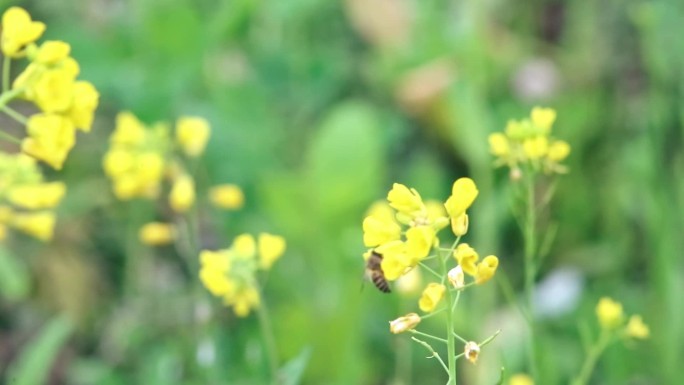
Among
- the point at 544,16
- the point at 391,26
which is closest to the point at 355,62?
the point at 391,26

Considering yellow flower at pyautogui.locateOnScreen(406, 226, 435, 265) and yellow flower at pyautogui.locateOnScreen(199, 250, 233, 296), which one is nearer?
yellow flower at pyautogui.locateOnScreen(406, 226, 435, 265)

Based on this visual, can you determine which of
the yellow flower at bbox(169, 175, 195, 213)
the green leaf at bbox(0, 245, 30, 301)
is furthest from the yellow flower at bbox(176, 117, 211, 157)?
the green leaf at bbox(0, 245, 30, 301)

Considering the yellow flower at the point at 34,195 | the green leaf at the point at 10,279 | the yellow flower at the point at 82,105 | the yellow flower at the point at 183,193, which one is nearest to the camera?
the yellow flower at the point at 82,105

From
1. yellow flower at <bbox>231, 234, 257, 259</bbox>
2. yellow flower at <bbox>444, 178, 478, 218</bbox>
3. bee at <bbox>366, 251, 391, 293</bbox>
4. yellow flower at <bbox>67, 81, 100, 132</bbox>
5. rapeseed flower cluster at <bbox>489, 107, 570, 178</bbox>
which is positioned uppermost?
rapeseed flower cluster at <bbox>489, 107, 570, 178</bbox>

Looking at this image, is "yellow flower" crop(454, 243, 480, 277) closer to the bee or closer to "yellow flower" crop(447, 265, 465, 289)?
"yellow flower" crop(447, 265, 465, 289)

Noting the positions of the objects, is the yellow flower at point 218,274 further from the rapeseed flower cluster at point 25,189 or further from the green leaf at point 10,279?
the green leaf at point 10,279

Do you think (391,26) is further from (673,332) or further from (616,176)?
(673,332)

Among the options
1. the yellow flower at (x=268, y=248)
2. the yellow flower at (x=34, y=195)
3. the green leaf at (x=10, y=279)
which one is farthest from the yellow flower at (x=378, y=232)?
the green leaf at (x=10, y=279)
